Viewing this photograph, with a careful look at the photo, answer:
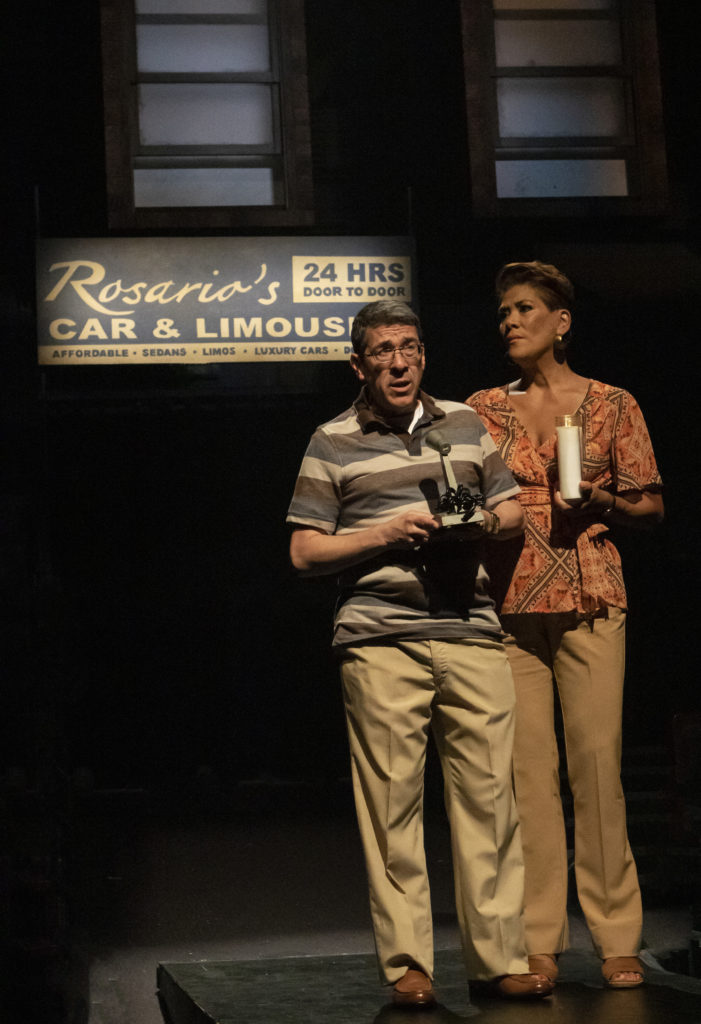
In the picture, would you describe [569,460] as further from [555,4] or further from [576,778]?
[555,4]

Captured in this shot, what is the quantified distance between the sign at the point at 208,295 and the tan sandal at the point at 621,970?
10.3 ft

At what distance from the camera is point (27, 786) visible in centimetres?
545

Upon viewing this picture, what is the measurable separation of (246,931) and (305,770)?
948 millimetres

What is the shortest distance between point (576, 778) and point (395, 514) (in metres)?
0.84

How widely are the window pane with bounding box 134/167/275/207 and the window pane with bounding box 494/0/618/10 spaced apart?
123 centimetres

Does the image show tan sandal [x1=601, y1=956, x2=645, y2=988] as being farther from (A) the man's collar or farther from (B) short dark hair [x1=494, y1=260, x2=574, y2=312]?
(B) short dark hair [x1=494, y1=260, x2=574, y2=312]

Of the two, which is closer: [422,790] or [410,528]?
[410,528]


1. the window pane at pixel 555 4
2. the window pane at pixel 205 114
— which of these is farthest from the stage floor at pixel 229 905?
the window pane at pixel 555 4

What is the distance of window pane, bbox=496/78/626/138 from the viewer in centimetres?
592

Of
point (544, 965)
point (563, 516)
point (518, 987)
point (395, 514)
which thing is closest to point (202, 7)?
point (563, 516)

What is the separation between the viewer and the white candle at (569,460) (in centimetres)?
328

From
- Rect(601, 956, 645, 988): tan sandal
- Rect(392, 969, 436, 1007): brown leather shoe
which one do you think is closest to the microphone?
Rect(392, 969, 436, 1007): brown leather shoe

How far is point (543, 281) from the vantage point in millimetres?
3516

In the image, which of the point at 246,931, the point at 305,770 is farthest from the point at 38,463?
the point at 246,931
